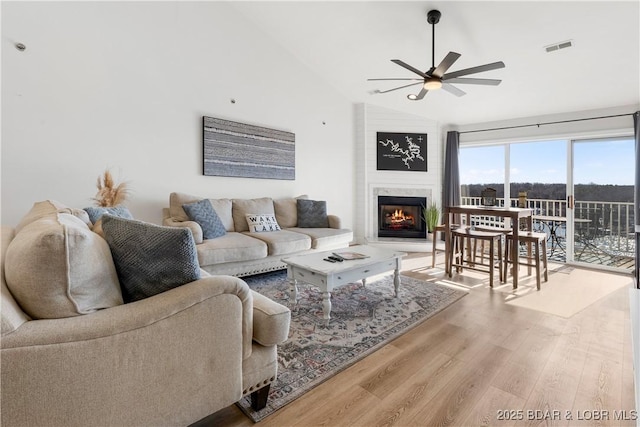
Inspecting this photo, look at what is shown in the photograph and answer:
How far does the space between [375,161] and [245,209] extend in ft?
8.93

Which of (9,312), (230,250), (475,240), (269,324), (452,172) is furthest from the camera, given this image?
(452,172)

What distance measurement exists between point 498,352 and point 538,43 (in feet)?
10.7

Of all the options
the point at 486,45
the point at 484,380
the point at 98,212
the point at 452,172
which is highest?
the point at 486,45

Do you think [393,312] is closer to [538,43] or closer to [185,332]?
[185,332]

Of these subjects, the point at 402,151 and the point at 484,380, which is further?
the point at 402,151

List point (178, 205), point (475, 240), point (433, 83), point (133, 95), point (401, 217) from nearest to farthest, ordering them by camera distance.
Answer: point (433, 83), point (133, 95), point (178, 205), point (475, 240), point (401, 217)

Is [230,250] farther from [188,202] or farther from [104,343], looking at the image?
[104,343]

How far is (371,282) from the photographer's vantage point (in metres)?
3.48

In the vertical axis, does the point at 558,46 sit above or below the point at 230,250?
above

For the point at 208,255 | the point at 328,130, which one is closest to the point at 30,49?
the point at 208,255

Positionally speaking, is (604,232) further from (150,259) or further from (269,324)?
(150,259)

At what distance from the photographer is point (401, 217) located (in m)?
5.80

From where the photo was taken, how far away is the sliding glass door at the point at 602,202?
4227 millimetres

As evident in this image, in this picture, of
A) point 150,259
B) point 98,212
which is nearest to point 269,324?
point 150,259
